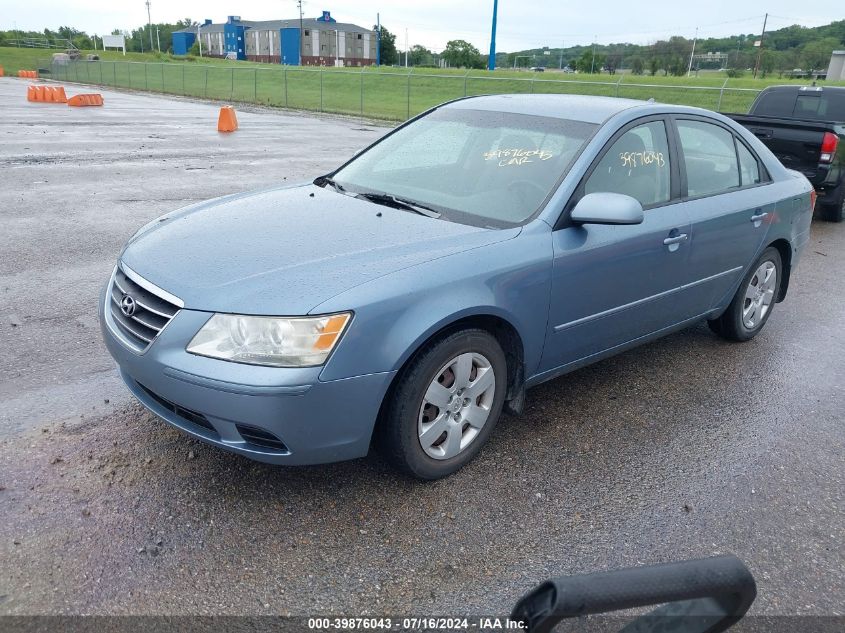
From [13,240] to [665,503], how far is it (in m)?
6.59

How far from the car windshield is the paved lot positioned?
1.19 m

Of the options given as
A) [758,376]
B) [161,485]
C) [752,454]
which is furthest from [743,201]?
[161,485]

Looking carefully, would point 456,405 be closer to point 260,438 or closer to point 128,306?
point 260,438

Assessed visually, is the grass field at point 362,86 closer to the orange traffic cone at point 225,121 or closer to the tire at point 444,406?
the orange traffic cone at point 225,121

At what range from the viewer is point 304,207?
3.88 m

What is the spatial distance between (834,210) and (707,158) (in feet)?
22.5

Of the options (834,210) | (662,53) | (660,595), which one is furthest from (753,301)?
(662,53)

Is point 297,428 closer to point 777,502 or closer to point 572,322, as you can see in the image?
point 572,322

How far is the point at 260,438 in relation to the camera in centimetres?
284

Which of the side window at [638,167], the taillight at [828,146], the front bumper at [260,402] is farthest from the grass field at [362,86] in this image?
the front bumper at [260,402]

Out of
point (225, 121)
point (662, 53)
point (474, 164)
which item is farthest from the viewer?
point (662, 53)

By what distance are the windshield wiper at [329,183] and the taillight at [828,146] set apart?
23.9 ft

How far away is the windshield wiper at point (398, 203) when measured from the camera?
369cm

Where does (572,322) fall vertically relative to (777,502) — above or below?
above
